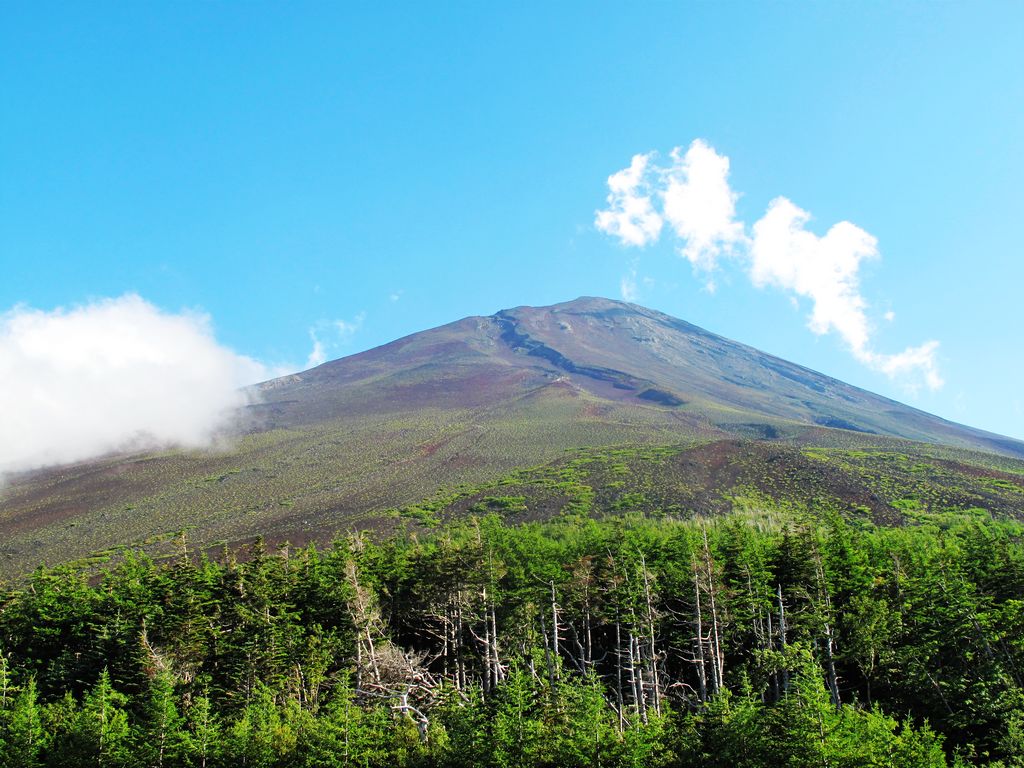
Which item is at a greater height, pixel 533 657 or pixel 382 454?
pixel 382 454

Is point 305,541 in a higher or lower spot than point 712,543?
lower

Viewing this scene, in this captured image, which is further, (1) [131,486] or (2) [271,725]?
(1) [131,486]

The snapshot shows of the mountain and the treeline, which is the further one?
the mountain

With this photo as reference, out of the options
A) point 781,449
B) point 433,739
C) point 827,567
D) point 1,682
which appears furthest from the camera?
point 781,449

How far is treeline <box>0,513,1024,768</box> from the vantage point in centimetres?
1877

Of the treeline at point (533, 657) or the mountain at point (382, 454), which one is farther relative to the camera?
the mountain at point (382, 454)

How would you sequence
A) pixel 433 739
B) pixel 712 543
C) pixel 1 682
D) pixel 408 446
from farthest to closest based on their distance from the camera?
pixel 408 446, pixel 712 543, pixel 1 682, pixel 433 739

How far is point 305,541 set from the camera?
66625 mm

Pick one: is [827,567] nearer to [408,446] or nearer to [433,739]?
[433,739]

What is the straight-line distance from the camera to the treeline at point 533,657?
1877 cm

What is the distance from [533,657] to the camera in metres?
23.6

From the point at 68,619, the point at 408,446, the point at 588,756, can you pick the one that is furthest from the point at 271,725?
the point at 408,446

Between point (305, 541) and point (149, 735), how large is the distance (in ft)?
149

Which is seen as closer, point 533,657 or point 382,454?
point 533,657
